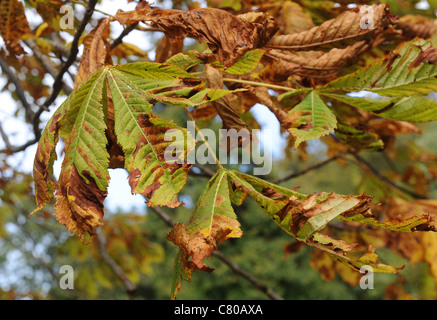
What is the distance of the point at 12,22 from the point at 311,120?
87 cm

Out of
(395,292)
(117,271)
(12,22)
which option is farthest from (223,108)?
(395,292)

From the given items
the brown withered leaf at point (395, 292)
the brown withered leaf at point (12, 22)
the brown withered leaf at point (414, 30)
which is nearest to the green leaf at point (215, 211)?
the brown withered leaf at point (414, 30)

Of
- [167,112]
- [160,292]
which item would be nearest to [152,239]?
[160,292]

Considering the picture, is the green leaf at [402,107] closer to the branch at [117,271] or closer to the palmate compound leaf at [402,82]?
the palmate compound leaf at [402,82]

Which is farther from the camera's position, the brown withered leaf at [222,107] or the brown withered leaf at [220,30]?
the brown withered leaf at [222,107]

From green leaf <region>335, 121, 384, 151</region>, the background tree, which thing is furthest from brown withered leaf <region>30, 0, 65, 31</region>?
green leaf <region>335, 121, 384, 151</region>

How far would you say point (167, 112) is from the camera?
10.4 meters

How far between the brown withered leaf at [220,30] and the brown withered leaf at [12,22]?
0.60 metres

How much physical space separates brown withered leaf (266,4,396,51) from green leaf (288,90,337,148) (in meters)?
0.12

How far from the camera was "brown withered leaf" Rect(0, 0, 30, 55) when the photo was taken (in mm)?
993

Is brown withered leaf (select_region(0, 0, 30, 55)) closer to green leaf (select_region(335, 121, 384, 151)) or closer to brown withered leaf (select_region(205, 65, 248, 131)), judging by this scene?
brown withered leaf (select_region(205, 65, 248, 131))

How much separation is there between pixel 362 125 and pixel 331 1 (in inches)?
14.6

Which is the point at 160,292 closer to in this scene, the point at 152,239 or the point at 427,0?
the point at 152,239

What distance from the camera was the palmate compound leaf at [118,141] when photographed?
529 millimetres
